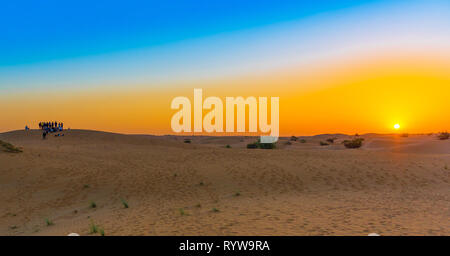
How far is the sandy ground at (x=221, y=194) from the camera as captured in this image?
8.88 m

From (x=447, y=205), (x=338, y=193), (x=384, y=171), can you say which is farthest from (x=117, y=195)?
(x=384, y=171)

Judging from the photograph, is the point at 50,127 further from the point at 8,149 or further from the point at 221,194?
the point at 221,194

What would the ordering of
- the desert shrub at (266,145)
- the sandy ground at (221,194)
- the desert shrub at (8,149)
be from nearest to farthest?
the sandy ground at (221,194), the desert shrub at (8,149), the desert shrub at (266,145)

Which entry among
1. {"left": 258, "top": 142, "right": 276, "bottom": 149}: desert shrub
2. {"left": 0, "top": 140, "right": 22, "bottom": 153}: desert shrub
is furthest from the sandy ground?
{"left": 258, "top": 142, "right": 276, "bottom": 149}: desert shrub

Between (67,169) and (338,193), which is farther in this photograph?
(67,169)

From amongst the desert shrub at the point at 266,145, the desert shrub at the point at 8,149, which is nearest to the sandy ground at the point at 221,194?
the desert shrub at the point at 8,149

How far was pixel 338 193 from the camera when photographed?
14375mm

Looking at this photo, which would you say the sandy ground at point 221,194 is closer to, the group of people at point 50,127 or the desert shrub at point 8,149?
the desert shrub at point 8,149

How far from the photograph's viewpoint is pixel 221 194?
48.2 ft

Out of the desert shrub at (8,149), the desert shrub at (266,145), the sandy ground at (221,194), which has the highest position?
the desert shrub at (8,149)

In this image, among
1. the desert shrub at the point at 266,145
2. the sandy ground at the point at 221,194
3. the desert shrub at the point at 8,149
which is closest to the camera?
the sandy ground at the point at 221,194

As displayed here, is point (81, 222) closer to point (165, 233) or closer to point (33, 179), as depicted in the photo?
point (165, 233)

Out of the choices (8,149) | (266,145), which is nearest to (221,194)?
(8,149)

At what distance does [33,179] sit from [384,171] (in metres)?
21.0
